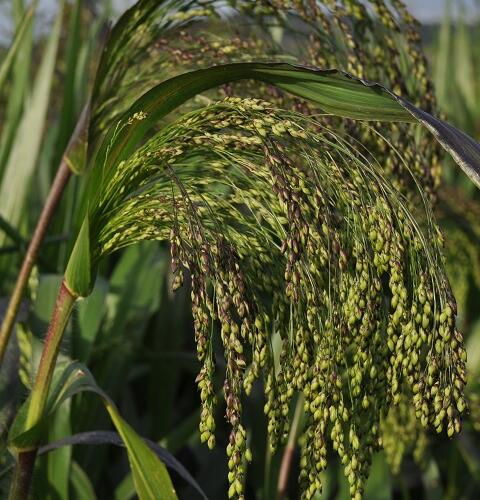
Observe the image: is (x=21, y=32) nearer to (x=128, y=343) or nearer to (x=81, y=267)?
(x=128, y=343)

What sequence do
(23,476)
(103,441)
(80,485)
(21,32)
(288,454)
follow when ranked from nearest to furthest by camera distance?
1. (23,476)
2. (103,441)
3. (80,485)
4. (288,454)
5. (21,32)

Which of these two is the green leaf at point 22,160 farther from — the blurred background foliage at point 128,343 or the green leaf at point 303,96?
the green leaf at point 303,96

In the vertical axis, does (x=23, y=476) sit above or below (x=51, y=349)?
A: below

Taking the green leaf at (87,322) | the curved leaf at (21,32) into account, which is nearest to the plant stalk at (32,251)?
the green leaf at (87,322)

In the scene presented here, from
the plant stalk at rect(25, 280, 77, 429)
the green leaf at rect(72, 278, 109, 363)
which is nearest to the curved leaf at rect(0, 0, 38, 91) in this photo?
the green leaf at rect(72, 278, 109, 363)

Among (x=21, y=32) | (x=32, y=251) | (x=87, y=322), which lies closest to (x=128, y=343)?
(x=87, y=322)

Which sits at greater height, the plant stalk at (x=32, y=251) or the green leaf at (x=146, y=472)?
the plant stalk at (x=32, y=251)
